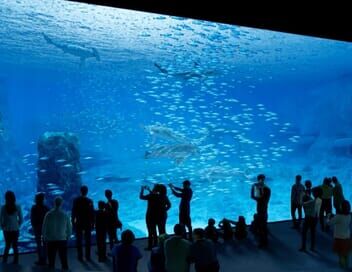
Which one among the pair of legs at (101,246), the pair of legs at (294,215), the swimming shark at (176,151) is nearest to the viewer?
the pair of legs at (101,246)

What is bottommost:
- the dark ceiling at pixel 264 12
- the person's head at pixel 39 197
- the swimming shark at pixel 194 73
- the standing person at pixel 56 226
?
the standing person at pixel 56 226

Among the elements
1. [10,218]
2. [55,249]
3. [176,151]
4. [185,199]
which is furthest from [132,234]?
[176,151]

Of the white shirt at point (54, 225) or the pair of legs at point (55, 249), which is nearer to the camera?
the white shirt at point (54, 225)

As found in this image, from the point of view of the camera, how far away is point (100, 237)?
26.8ft

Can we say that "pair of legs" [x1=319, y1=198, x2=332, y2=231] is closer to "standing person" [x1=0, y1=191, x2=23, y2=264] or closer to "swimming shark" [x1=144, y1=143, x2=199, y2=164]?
"standing person" [x1=0, y1=191, x2=23, y2=264]

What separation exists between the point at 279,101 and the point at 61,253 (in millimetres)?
33286

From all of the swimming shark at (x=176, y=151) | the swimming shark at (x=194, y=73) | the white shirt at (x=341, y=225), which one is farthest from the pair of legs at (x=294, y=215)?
the swimming shark at (x=194, y=73)

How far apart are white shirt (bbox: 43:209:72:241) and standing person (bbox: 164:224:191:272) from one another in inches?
87.1

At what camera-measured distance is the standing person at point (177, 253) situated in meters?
5.29

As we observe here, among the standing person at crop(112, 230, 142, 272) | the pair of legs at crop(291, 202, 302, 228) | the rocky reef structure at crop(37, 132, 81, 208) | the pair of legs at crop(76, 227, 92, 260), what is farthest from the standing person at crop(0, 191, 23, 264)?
the rocky reef structure at crop(37, 132, 81, 208)

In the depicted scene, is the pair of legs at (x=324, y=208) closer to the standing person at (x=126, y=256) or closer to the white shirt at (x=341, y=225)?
the white shirt at (x=341, y=225)

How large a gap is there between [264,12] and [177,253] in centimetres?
544

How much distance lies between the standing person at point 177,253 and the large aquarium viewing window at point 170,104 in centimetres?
1687

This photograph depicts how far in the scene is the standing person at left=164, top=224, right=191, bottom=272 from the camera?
5.29 metres
